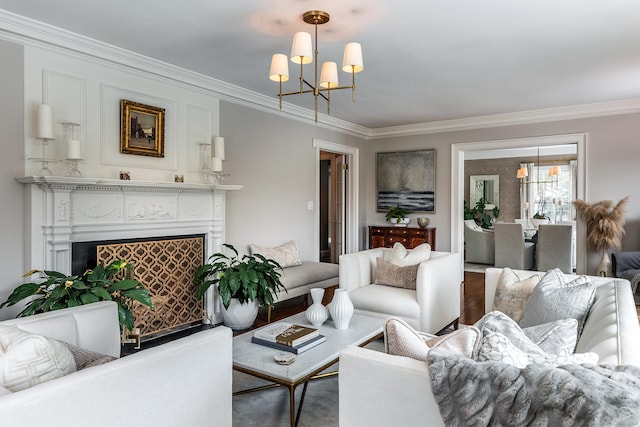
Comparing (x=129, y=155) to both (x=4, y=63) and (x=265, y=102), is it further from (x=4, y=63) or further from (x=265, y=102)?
(x=265, y=102)

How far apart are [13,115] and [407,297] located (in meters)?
3.22

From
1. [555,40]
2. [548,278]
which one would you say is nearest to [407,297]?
[548,278]

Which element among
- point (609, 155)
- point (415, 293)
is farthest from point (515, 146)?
point (415, 293)

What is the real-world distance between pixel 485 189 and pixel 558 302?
8.71 meters

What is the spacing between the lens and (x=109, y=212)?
10.9 feet

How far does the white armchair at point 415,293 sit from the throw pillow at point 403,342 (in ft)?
6.47

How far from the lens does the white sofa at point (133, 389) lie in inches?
43.6

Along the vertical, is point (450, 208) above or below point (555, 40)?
below

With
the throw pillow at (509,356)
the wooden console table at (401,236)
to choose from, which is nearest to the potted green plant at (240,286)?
the throw pillow at (509,356)

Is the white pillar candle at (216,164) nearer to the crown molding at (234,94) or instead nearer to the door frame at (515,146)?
the crown molding at (234,94)

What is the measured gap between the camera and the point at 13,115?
9.29ft

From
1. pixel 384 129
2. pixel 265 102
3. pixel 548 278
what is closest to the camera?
pixel 548 278

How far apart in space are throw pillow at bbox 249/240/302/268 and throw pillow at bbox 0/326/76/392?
3.28 meters

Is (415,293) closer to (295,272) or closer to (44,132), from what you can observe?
(295,272)
